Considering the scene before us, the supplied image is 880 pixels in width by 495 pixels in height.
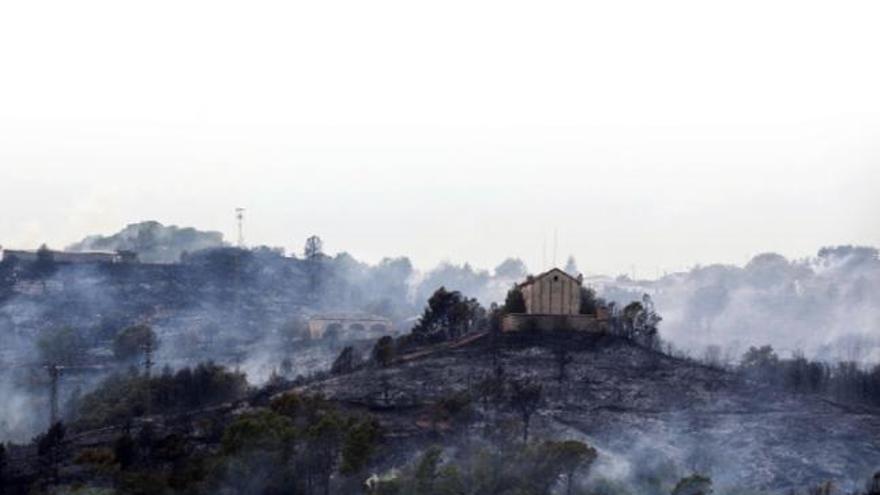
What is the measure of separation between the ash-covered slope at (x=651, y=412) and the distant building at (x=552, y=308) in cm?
289

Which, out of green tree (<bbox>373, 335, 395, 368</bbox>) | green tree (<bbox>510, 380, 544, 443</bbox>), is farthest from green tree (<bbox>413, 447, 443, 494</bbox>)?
green tree (<bbox>373, 335, 395, 368</bbox>)

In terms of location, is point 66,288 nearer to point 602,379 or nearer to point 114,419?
point 114,419

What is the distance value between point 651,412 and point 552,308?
16.0 metres

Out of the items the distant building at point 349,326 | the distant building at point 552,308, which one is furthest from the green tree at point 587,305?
the distant building at point 349,326

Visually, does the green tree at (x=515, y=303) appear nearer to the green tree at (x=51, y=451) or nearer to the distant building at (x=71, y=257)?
the green tree at (x=51, y=451)

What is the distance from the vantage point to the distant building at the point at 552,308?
9006 cm

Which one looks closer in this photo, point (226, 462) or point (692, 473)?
point (226, 462)

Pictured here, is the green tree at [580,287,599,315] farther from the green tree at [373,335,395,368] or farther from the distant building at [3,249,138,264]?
the distant building at [3,249,138,264]

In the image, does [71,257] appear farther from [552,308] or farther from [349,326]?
[552,308]

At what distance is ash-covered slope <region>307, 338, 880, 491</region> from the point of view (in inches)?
2766

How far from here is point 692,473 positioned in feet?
223

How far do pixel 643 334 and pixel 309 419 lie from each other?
3355cm

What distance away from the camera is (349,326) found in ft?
483

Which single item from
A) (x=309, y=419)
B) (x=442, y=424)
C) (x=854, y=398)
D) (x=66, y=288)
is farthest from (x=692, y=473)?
(x=66, y=288)
